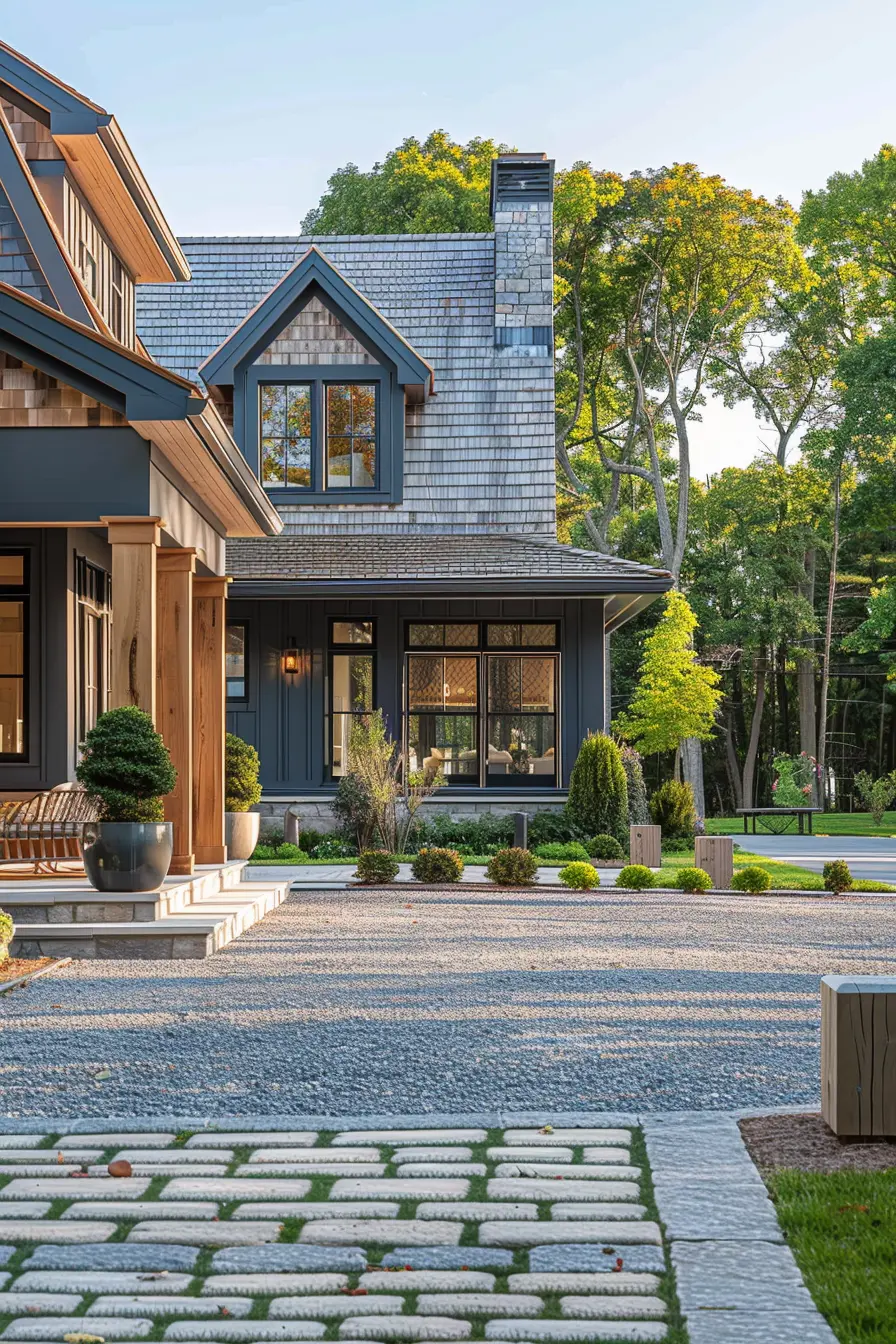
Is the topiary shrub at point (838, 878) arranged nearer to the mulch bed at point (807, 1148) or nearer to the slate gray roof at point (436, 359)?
the slate gray roof at point (436, 359)

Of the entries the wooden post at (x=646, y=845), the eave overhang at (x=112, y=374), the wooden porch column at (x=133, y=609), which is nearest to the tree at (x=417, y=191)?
the wooden post at (x=646, y=845)

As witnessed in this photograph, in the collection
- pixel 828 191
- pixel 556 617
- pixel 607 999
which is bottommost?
pixel 607 999

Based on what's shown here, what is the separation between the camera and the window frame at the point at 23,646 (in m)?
12.3

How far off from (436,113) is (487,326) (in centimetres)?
1562

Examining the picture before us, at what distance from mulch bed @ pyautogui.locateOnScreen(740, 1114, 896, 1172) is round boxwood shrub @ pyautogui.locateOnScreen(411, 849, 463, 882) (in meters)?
9.02

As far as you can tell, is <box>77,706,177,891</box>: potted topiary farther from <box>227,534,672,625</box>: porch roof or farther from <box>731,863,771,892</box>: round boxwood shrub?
<box>227,534,672,625</box>: porch roof

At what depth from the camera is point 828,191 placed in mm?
35250

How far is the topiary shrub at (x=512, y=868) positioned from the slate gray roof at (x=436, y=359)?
7848 millimetres

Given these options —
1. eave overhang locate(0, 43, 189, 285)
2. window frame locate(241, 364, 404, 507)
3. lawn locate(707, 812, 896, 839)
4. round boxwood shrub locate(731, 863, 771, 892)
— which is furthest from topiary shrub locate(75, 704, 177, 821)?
→ lawn locate(707, 812, 896, 839)

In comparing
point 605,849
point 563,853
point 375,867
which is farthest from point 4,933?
point 605,849

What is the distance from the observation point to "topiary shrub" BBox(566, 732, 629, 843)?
17.6m

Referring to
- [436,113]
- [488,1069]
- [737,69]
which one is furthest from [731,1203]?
[436,113]

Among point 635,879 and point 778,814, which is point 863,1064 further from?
point 778,814

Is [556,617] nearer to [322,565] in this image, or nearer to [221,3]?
[322,565]
